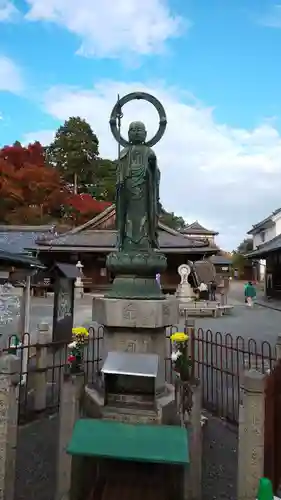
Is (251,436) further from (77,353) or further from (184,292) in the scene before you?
(184,292)

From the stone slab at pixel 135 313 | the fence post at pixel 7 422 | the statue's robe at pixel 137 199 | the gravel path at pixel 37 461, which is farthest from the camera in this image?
the statue's robe at pixel 137 199

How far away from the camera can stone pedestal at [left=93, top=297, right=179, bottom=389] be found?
4.70 m

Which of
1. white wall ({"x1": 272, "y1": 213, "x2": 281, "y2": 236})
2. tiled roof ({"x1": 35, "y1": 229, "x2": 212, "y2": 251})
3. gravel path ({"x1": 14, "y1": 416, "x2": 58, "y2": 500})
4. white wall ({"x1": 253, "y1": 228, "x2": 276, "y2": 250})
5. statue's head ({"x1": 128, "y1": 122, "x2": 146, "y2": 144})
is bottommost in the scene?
gravel path ({"x1": 14, "y1": 416, "x2": 58, "y2": 500})

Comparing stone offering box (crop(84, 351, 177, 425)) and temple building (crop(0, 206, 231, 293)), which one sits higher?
temple building (crop(0, 206, 231, 293))

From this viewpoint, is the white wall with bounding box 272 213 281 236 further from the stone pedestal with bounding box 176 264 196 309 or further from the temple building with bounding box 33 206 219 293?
the stone pedestal with bounding box 176 264 196 309

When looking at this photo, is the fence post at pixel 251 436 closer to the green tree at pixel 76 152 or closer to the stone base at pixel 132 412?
the stone base at pixel 132 412

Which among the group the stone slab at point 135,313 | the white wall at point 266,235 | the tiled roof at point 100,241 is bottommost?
the stone slab at point 135,313

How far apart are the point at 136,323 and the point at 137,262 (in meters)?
0.81

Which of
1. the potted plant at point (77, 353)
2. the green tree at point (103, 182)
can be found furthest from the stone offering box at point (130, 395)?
the green tree at point (103, 182)

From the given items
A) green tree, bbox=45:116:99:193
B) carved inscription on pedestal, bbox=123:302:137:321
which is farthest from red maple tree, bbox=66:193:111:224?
carved inscription on pedestal, bbox=123:302:137:321

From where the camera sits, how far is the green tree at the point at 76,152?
42.3 m

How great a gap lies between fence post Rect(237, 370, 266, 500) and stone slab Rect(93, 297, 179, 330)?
1.48 meters

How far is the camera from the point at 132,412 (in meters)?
4.45

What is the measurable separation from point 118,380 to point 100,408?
15.4 inches
